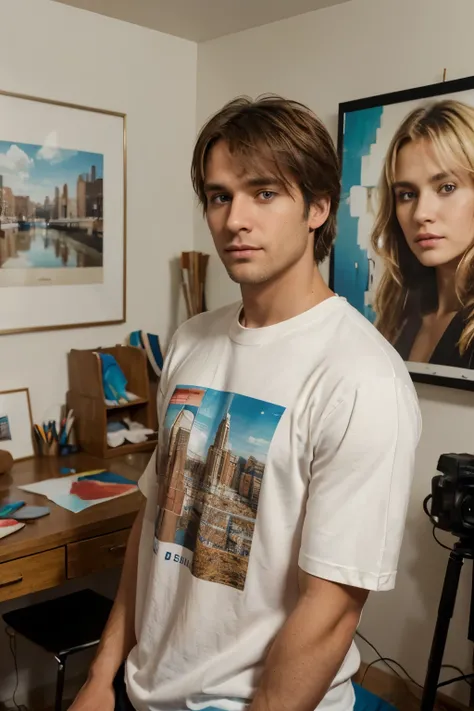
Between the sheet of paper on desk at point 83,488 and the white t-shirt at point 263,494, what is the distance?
0.70 meters

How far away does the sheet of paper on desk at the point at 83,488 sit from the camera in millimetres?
2008

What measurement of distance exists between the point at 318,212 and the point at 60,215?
1332mm

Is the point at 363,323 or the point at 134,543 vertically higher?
the point at 363,323

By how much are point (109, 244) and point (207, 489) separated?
152 centimetres

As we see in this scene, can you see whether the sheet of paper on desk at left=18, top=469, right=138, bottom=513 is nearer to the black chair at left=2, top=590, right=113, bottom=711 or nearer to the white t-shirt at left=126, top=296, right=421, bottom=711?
the black chair at left=2, top=590, right=113, bottom=711

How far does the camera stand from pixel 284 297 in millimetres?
1238

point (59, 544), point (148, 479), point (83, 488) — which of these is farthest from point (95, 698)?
point (83, 488)

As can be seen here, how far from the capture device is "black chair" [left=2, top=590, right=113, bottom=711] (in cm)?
185

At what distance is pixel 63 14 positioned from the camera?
7.71 ft

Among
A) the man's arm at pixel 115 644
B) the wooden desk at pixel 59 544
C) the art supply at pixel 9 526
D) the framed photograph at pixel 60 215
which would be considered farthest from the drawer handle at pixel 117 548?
the framed photograph at pixel 60 215

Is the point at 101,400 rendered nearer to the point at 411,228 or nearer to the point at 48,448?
the point at 48,448

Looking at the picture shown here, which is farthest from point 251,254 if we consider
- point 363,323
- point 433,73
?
point 433,73

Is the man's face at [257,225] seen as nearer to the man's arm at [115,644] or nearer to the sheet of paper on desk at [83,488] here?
the man's arm at [115,644]

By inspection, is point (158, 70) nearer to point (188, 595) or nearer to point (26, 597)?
point (26, 597)
